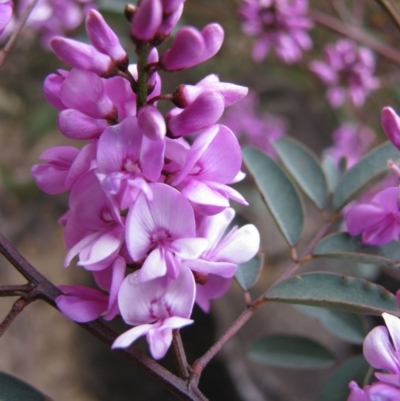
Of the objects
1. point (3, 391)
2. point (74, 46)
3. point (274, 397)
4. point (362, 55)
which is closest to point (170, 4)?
point (74, 46)

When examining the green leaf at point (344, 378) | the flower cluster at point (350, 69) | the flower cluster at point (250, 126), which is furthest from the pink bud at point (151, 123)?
the flower cluster at point (250, 126)

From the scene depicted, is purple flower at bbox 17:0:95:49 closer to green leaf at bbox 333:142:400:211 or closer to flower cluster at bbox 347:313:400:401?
green leaf at bbox 333:142:400:211

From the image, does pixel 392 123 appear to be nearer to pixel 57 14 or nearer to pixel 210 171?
pixel 210 171

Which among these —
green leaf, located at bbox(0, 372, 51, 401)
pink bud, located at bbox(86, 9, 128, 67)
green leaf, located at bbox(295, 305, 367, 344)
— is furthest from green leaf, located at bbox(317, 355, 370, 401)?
pink bud, located at bbox(86, 9, 128, 67)

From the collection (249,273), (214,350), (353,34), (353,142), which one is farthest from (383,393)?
(353,142)

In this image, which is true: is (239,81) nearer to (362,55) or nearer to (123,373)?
(362,55)
